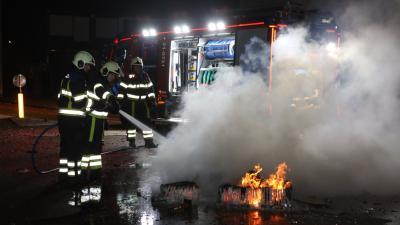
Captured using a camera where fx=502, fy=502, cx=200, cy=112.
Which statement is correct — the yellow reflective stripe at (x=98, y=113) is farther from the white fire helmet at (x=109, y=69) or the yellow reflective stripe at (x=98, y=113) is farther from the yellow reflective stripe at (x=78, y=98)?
the white fire helmet at (x=109, y=69)

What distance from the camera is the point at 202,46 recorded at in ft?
40.2

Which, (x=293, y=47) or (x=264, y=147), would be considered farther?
(x=293, y=47)

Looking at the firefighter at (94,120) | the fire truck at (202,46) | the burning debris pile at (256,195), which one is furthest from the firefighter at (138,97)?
the burning debris pile at (256,195)

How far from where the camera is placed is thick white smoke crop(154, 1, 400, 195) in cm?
763

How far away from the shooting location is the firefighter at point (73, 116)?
723 cm

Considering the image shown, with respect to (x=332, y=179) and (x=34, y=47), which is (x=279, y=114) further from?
(x=34, y=47)

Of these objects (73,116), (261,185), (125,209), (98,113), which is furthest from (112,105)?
(261,185)

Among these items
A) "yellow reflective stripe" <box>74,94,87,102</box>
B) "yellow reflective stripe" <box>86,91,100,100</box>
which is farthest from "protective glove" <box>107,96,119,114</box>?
"yellow reflective stripe" <box>74,94,87,102</box>

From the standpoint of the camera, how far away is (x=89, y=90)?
24.3 ft

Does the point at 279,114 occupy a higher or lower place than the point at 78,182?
higher

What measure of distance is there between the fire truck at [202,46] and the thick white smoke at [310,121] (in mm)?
287

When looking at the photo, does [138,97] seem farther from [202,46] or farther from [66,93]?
[66,93]

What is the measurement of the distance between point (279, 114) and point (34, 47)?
33439 millimetres

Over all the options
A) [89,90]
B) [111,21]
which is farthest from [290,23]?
[111,21]
